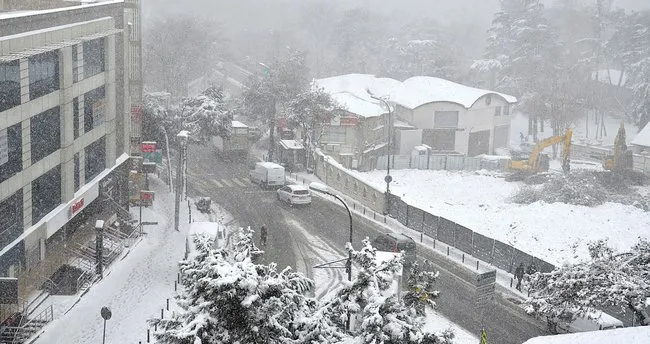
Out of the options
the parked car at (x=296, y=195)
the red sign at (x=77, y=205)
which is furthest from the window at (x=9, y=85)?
the parked car at (x=296, y=195)

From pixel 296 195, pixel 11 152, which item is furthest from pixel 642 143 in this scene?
pixel 11 152

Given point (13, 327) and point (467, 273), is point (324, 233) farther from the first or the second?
point (13, 327)

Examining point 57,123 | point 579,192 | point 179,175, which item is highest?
point 57,123

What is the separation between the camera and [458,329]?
32562 mm

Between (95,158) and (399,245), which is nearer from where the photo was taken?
(399,245)

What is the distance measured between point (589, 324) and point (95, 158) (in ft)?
86.4

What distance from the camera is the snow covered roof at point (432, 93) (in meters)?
72.6

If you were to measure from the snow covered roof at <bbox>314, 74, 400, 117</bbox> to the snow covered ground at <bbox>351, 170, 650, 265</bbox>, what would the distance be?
886 centimetres

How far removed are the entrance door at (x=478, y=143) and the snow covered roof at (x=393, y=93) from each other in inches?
155

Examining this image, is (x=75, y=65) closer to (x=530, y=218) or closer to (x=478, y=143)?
(x=530, y=218)

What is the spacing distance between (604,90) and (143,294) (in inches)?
3156

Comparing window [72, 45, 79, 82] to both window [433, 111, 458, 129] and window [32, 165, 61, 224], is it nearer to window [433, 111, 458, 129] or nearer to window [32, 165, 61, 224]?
window [32, 165, 61, 224]

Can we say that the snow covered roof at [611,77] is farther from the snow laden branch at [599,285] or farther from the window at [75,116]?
the window at [75,116]

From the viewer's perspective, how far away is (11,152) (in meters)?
30.5
